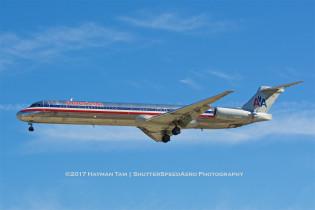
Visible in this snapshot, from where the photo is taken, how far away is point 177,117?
145 feet

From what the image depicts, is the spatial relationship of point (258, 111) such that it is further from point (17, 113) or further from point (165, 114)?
point (17, 113)

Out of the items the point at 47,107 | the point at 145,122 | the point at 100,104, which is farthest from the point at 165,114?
the point at 47,107

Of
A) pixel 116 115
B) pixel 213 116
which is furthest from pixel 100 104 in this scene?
pixel 213 116

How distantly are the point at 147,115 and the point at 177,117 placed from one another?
Answer: 2.09m

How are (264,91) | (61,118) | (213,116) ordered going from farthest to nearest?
(264,91), (213,116), (61,118)

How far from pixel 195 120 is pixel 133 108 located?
14.8 ft

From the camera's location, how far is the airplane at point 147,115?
141 ft

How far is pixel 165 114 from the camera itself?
43.6 meters

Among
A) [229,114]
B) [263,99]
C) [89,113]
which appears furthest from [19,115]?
[263,99]

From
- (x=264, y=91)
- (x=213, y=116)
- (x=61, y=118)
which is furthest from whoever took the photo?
(x=264, y=91)

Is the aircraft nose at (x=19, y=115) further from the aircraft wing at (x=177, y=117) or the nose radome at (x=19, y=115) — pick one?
the aircraft wing at (x=177, y=117)

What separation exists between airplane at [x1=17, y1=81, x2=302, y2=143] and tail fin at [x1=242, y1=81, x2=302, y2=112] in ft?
3.47

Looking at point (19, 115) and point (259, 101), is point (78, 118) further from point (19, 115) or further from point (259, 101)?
point (259, 101)

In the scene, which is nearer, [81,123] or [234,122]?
[81,123]
